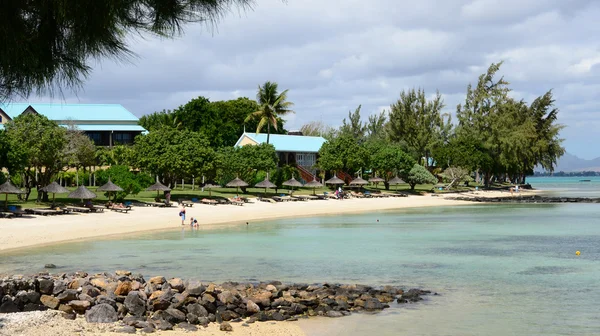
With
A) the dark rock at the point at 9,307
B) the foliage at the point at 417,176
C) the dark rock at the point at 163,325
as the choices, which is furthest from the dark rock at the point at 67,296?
the foliage at the point at 417,176

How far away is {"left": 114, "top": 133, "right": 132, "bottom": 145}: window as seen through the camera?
242 feet

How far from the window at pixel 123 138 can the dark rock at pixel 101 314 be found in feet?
207

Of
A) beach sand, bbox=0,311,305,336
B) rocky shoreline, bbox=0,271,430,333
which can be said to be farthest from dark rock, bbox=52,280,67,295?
beach sand, bbox=0,311,305,336

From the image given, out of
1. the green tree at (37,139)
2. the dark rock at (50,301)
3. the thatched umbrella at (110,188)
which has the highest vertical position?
the green tree at (37,139)

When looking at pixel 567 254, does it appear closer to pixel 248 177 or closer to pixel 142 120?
pixel 248 177

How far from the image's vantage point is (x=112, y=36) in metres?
7.28

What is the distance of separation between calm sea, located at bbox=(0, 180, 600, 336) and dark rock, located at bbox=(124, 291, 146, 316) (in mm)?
3431

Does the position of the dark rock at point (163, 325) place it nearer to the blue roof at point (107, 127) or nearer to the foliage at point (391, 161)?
the blue roof at point (107, 127)

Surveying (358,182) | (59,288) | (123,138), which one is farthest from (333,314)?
(123,138)

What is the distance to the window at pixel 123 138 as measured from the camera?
7362 centimetres

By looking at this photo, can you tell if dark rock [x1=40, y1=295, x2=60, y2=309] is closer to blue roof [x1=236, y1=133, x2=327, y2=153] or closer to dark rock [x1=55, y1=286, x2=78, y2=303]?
dark rock [x1=55, y1=286, x2=78, y2=303]

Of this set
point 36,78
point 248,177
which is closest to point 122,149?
point 248,177

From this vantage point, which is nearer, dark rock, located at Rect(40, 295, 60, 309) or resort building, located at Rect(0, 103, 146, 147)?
dark rock, located at Rect(40, 295, 60, 309)

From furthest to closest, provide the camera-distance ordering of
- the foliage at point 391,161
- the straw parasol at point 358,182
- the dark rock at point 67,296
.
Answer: the foliage at point 391,161
the straw parasol at point 358,182
the dark rock at point 67,296
